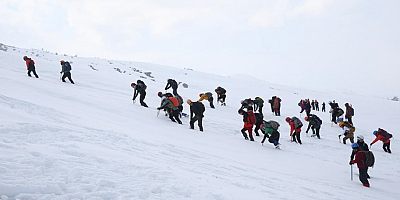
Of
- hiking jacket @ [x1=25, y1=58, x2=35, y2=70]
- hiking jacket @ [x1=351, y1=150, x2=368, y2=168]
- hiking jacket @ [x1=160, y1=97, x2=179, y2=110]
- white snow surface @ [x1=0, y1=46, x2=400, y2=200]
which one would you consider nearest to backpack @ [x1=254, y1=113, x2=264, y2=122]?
white snow surface @ [x1=0, y1=46, x2=400, y2=200]

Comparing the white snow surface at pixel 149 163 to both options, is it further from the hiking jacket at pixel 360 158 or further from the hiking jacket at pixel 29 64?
the hiking jacket at pixel 29 64

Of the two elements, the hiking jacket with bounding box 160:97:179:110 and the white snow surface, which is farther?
the hiking jacket with bounding box 160:97:179:110

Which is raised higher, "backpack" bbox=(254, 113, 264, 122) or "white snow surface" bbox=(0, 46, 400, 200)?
"backpack" bbox=(254, 113, 264, 122)

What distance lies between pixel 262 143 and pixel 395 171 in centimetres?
519

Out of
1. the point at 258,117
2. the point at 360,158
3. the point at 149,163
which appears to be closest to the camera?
the point at 149,163

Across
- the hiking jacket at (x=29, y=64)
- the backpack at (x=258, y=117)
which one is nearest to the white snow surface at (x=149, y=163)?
the backpack at (x=258, y=117)

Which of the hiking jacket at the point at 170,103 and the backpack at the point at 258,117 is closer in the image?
the hiking jacket at the point at 170,103

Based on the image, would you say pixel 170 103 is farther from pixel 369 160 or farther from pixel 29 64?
pixel 29 64

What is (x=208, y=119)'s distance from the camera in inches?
561

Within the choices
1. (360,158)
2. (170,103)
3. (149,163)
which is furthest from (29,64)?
(360,158)

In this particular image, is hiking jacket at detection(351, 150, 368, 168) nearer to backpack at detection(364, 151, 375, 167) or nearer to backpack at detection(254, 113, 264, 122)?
backpack at detection(364, 151, 375, 167)

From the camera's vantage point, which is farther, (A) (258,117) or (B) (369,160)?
(A) (258,117)

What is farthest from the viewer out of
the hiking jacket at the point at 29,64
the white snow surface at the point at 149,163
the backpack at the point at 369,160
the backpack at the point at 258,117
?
the hiking jacket at the point at 29,64

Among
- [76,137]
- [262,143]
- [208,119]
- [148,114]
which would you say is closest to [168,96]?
[148,114]
